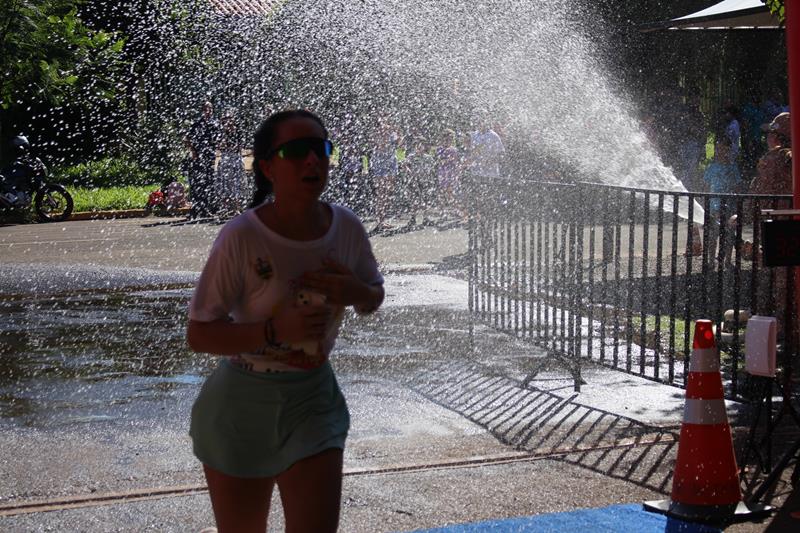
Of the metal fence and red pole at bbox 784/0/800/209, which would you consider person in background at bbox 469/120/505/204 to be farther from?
red pole at bbox 784/0/800/209

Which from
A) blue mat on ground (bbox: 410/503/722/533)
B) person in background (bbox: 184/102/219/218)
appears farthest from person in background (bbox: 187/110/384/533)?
person in background (bbox: 184/102/219/218)

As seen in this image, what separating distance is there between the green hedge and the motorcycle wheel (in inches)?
242

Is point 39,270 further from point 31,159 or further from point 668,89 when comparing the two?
point 668,89

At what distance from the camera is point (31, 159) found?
23.3 meters

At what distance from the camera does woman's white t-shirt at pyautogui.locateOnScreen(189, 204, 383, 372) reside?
11.3 feet

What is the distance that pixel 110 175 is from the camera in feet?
101

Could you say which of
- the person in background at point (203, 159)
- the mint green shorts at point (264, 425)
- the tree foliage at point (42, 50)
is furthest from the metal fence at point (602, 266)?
the tree foliage at point (42, 50)

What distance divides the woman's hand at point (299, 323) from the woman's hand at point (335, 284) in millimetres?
47

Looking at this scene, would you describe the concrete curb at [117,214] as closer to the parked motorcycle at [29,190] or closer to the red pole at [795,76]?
the parked motorcycle at [29,190]

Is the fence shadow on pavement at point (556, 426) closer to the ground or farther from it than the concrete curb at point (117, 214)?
closer to the ground

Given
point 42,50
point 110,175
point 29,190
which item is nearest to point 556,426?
point 29,190

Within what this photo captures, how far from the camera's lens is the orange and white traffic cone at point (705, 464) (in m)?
5.10

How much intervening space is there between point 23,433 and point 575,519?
3.22m

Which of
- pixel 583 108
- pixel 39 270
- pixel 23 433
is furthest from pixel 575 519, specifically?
pixel 583 108
